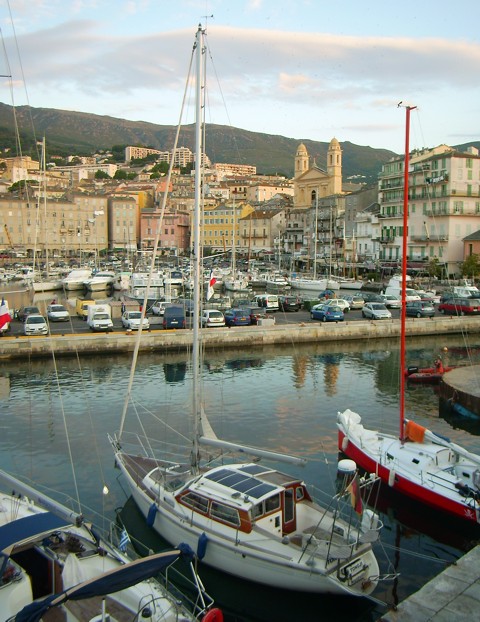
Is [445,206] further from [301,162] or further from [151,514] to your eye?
[301,162]

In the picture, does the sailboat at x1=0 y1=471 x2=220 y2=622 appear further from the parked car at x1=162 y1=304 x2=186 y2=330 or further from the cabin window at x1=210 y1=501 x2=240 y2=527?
the parked car at x1=162 y1=304 x2=186 y2=330

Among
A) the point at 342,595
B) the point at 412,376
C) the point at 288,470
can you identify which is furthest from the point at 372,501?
the point at 412,376

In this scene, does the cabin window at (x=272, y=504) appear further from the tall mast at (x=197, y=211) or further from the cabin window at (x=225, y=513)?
the tall mast at (x=197, y=211)

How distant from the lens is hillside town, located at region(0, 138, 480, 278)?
7819 centimetres

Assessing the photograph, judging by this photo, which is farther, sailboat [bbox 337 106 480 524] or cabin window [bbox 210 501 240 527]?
sailboat [bbox 337 106 480 524]

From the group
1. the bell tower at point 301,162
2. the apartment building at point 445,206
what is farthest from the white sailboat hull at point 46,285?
the bell tower at point 301,162

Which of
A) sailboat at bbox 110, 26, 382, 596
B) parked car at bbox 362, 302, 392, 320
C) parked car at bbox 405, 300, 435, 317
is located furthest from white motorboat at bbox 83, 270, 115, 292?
sailboat at bbox 110, 26, 382, 596

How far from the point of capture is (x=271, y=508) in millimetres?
13117

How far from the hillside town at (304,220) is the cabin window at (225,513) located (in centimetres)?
6453

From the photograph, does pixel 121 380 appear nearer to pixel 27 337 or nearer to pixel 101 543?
pixel 27 337

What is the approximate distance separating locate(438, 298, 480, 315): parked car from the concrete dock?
40.7m

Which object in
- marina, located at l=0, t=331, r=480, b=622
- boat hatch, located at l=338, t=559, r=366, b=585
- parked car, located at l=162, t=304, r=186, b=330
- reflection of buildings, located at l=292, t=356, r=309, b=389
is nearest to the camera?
boat hatch, located at l=338, t=559, r=366, b=585

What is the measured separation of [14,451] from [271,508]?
11786 mm

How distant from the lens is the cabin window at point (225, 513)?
42.6ft
